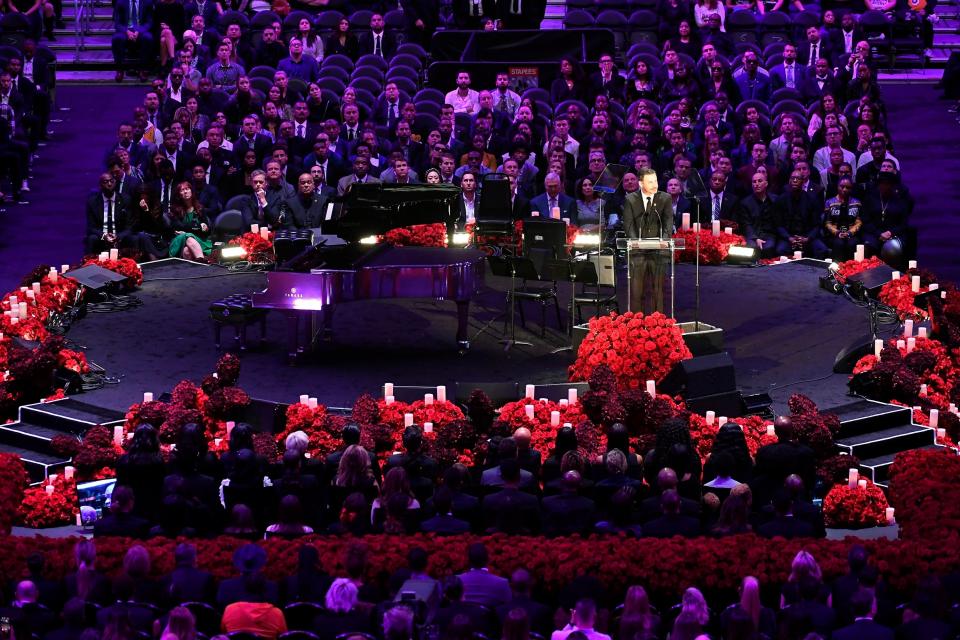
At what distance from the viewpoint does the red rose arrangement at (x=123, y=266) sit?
17.1m

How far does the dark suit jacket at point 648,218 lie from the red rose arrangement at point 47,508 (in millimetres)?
5280

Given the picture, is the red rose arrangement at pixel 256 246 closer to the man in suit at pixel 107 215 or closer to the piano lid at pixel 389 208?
the man in suit at pixel 107 215

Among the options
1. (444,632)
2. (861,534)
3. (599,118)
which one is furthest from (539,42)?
(444,632)

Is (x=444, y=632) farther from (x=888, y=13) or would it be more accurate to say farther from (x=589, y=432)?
(x=888, y=13)

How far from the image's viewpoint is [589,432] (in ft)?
40.3

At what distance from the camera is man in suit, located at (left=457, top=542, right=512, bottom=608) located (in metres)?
8.79

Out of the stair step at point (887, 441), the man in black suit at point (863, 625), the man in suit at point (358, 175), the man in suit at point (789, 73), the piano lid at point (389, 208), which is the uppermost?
the man in suit at point (789, 73)

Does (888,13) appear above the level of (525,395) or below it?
above

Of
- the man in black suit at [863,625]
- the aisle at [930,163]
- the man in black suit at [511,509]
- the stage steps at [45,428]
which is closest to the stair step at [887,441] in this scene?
the man in black suit at [511,509]

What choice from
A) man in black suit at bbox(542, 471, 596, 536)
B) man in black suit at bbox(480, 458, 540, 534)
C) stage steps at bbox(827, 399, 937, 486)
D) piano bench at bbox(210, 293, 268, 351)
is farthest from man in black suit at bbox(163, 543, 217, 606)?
piano bench at bbox(210, 293, 268, 351)

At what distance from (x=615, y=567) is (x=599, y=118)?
11.1 m

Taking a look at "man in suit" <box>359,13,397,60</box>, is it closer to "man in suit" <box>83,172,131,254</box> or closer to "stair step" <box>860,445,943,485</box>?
"man in suit" <box>83,172,131,254</box>

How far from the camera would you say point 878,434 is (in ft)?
42.9

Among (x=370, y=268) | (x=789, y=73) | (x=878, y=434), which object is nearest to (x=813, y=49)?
(x=789, y=73)
